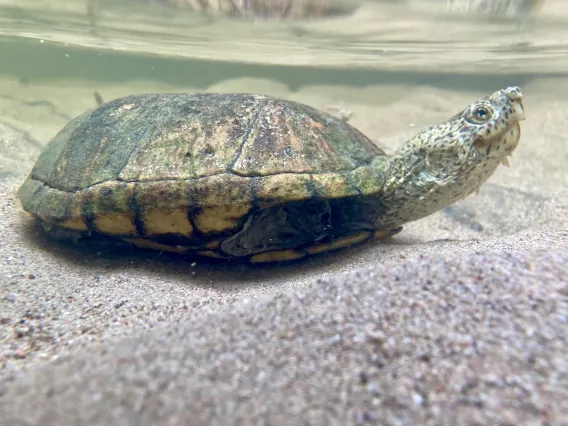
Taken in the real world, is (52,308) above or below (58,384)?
below

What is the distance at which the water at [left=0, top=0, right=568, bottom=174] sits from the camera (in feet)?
27.8

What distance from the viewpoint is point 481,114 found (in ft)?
9.87

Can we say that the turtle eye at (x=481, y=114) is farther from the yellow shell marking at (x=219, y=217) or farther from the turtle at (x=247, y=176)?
the yellow shell marking at (x=219, y=217)

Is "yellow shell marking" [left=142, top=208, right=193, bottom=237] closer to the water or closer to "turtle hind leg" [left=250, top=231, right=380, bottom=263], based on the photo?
"turtle hind leg" [left=250, top=231, right=380, bottom=263]

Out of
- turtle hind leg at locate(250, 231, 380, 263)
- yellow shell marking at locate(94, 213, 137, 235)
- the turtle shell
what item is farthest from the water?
turtle hind leg at locate(250, 231, 380, 263)

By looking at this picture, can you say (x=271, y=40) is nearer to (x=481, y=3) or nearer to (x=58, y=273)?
(x=481, y=3)

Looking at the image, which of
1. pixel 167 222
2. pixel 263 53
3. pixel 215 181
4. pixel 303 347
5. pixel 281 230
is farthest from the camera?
pixel 263 53

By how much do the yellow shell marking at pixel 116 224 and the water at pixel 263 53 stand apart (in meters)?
4.16

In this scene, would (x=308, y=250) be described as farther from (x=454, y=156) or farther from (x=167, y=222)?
(x=454, y=156)

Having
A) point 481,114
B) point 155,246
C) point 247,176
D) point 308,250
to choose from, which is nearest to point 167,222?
point 155,246

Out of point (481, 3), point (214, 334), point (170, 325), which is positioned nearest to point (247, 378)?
point (214, 334)

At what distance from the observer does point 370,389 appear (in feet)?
3.50

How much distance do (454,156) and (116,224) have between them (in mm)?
2890

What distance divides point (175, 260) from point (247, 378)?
7.29 ft
